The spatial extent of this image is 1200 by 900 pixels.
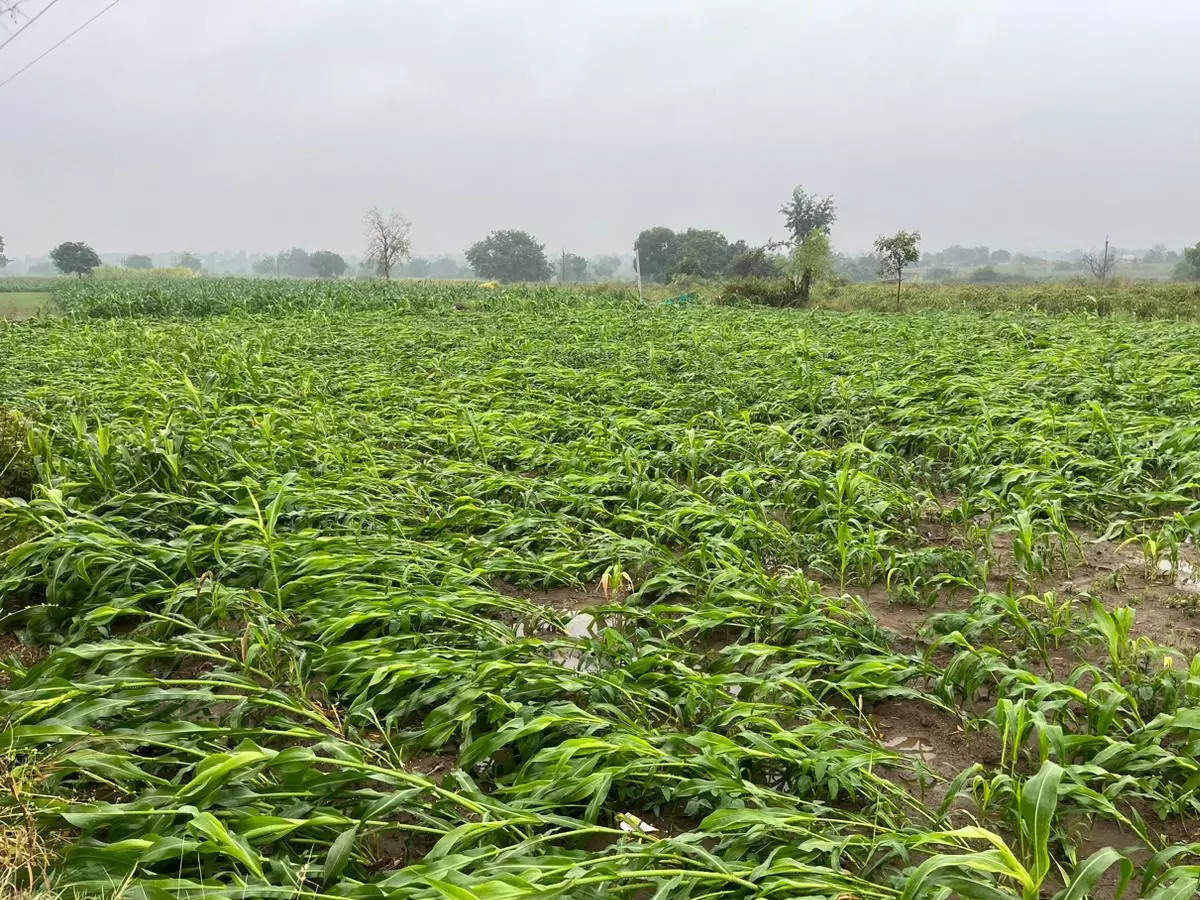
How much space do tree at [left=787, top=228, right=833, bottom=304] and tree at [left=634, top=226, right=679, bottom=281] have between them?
42.4 meters

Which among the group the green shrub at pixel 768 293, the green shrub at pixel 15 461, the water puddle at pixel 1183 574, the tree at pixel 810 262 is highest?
the tree at pixel 810 262

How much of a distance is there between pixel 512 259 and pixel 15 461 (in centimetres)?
8063

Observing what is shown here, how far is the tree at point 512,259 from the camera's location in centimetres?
8125

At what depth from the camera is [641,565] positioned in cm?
335

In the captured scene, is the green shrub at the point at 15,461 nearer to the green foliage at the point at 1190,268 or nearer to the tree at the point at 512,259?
the green foliage at the point at 1190,268

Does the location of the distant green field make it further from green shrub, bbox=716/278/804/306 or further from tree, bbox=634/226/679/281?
tree, bbox=634/226/679/281

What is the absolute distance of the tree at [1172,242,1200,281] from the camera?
148 feet

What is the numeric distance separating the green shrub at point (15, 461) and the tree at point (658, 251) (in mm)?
63065

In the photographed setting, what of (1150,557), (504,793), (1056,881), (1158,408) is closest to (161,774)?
(504,793)

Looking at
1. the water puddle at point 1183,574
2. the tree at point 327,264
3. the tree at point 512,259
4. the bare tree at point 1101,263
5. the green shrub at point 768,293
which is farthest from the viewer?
the tree at point 327,264

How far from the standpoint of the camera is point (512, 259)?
8131cm

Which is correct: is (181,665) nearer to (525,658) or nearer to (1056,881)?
(525,658)

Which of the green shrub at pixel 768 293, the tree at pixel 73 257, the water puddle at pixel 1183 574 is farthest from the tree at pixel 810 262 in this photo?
the tree at pixel 73 257

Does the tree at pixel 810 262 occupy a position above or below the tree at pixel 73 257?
below
